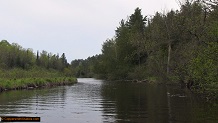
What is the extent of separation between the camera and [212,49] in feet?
69.7

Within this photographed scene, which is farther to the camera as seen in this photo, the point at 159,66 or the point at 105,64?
the point at 105,64

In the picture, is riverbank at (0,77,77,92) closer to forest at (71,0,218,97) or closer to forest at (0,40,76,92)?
forest at (0,40,76,92)

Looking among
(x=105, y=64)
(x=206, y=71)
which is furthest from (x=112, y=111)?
(x=105, y=64)

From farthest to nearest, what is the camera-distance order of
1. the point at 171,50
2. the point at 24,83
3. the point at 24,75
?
1. the point at 171,50
2. the point at 24,75
3. the point at 24,83

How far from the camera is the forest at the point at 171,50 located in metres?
22.5

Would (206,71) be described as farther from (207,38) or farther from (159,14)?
(159,14)

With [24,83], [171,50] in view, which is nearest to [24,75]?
[24,83]

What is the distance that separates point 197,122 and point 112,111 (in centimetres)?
678

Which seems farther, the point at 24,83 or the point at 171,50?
the point at 171,50

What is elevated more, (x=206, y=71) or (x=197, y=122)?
(x=206, y=71)

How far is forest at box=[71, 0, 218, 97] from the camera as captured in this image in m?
22.5

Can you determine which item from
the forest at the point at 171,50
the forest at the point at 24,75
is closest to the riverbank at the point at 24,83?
the forest at the point at 24,75

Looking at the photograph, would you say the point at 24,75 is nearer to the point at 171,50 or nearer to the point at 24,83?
the point at 24,83

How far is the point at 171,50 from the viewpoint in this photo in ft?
207
